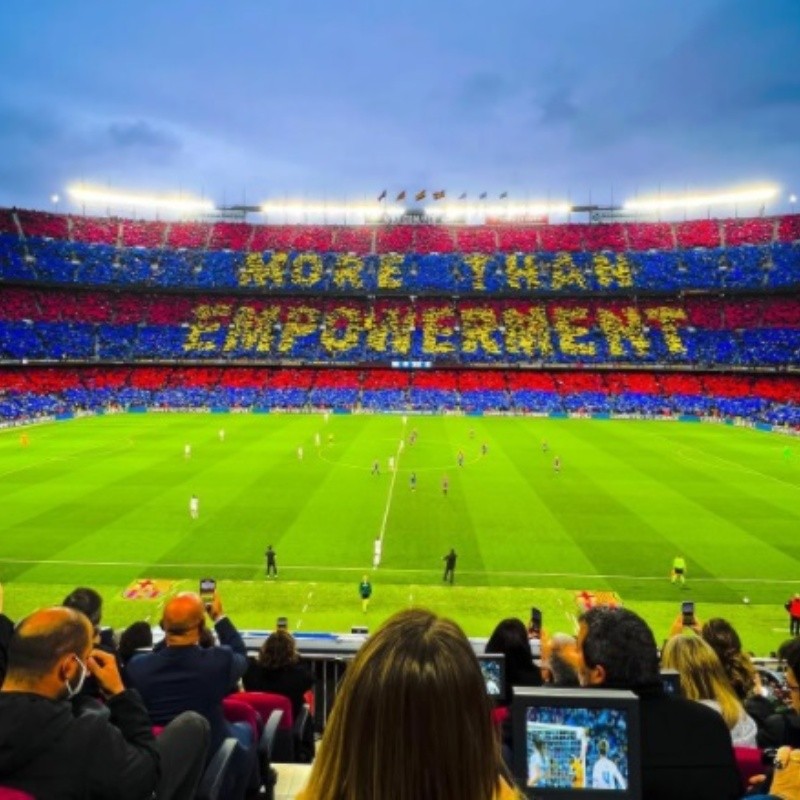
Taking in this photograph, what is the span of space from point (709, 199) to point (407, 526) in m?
94.0

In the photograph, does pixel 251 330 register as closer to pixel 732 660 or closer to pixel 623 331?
pixel 623 331

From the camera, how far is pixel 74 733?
10.9ft

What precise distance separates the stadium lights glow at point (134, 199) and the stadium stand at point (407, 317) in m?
3.77

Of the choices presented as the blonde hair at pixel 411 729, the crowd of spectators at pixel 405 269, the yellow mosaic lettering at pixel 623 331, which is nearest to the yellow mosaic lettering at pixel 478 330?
the crowd of spectators at pixel 405 269

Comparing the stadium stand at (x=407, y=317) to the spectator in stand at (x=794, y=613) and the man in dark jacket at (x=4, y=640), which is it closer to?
the spectator in stand at (x=794, y=613)

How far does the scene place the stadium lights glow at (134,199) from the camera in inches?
4158

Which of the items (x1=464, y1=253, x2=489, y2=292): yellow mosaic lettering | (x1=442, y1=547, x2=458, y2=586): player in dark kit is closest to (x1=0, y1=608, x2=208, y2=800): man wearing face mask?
(x1=442, y1=547, x2=458, y2=586): player in dark kit

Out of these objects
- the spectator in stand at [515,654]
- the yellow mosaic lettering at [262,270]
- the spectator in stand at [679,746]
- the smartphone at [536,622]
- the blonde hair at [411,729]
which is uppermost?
the yellow mosaic lettering at [262,270]

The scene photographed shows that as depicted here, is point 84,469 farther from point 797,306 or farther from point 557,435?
point 797,306

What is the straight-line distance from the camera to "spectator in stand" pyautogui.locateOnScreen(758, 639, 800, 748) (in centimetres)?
488

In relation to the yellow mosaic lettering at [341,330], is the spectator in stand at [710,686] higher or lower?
lower

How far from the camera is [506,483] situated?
1532 inches

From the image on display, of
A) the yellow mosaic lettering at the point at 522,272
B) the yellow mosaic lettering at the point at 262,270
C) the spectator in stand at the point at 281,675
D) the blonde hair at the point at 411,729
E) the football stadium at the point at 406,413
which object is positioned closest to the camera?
the blonde hair at the point at 411,729

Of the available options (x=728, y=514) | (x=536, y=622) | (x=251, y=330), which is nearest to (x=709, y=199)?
(x=251, y=330)
